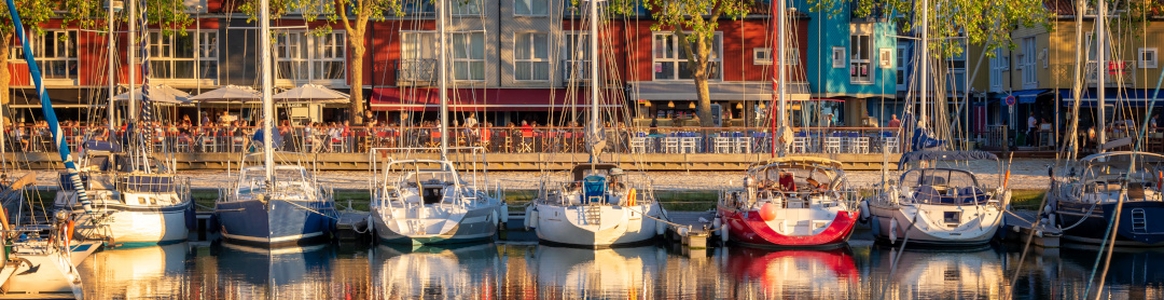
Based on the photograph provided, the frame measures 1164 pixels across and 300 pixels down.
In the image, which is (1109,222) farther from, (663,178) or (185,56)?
(185,56)

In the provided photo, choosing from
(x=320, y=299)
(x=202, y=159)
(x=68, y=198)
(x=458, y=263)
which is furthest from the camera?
(x=202, y=159)

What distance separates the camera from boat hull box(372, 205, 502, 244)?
34.7 m

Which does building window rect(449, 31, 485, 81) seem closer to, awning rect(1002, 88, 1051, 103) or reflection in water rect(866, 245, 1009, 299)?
awning rect(1002, 88, 1051, 103)

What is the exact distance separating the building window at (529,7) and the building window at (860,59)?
424 inches

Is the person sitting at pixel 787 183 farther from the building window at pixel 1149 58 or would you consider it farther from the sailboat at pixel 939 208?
the building window at pixel 1149 58

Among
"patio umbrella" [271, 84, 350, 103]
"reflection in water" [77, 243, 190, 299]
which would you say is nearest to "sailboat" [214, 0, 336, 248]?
"reflection in water" [77, 243, 190, 299]

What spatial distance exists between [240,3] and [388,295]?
2939 centimetres

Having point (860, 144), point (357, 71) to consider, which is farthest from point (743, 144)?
point (357, 71)

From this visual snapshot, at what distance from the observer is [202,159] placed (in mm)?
46531

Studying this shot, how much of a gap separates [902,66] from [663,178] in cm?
2381

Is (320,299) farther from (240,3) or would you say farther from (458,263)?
(240,3)

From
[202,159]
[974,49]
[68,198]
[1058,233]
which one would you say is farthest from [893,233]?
[974,49]

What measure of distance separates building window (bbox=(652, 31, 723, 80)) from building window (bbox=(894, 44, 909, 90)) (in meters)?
10.2

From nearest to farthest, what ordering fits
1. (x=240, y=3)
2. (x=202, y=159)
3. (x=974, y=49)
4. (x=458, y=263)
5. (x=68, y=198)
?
(x=458, y=263), (x=68, y=198), (x=202, y=159), (x=240, y=3), (x=974, y=49)
